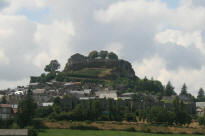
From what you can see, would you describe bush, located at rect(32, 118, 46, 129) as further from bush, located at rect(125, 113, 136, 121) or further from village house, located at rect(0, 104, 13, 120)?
bush, located at rect(125, 113, 136, 121)

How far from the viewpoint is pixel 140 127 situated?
93562 mm

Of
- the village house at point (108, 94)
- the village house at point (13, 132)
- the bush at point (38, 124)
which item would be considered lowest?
the village house at point (13, 132)

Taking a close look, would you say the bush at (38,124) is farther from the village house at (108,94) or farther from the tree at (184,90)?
the tree at (184,90)

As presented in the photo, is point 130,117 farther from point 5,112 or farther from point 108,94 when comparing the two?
point 108,94

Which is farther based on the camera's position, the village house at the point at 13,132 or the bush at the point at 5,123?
the bush at the point at 5,123

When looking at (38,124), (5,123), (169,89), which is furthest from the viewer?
(169,89)

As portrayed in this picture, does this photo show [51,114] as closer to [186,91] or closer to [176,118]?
[176,118]

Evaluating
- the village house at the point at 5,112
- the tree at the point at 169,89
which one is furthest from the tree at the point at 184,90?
the village house at the point at 5,112

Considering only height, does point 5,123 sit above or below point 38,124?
above

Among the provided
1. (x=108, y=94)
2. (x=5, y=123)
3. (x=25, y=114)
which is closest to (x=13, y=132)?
(x=5, y=123)

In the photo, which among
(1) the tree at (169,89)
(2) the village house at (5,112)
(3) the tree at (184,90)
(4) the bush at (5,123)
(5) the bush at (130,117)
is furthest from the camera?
(3) the tree at (184,90)

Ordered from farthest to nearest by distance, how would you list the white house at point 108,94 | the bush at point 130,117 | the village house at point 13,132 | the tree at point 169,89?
1. the tree at point 169,89
2. the white house at point 108,94
3. the bush at point 130,117
4. the village house at point 13,132

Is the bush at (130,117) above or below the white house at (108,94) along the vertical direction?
below

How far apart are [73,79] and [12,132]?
125 metres
